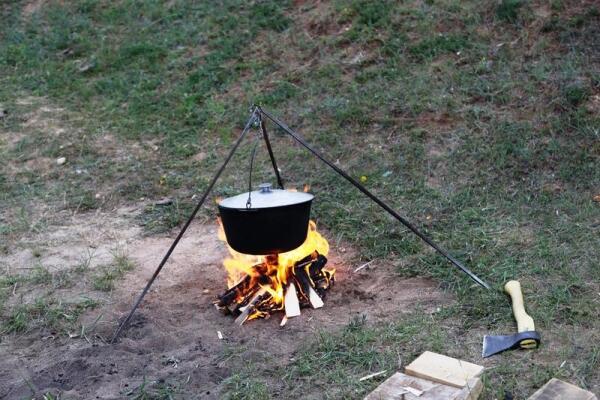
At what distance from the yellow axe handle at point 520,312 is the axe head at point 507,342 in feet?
0.04

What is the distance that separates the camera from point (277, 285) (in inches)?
181

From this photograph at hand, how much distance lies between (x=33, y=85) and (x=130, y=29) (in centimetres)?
141

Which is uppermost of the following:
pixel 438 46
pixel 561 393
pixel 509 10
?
pixel 509 10

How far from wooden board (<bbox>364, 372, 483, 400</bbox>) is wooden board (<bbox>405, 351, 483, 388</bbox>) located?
0.03 meters

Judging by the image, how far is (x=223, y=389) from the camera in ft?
12.0

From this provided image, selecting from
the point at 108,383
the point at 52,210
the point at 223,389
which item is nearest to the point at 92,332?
the point at 108,383

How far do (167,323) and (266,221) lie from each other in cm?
104

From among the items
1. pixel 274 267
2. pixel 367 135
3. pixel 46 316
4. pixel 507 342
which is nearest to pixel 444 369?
pixel 507 342

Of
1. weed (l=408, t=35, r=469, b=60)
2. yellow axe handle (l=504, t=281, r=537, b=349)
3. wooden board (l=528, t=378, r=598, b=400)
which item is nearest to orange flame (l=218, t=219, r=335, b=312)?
yellow axe handle (l=504, t=281, r=537, b=349)

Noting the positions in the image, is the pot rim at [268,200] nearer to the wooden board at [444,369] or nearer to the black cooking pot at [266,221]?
the black cooking pot at [266,221]

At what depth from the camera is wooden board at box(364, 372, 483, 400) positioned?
3.29m

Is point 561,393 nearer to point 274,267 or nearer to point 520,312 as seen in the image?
point 520,312

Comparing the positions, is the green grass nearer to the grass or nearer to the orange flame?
the grass

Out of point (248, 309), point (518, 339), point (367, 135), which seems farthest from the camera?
point (367, 135)
